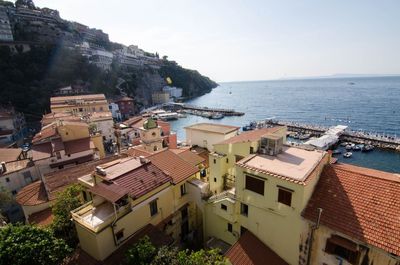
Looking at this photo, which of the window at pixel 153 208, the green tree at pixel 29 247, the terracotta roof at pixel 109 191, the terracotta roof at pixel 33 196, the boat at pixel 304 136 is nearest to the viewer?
the green tree at pixel 29 247

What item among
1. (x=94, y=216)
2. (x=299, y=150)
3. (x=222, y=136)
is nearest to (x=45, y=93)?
(x=222, y=136)

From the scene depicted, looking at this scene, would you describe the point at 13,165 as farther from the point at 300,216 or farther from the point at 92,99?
the point at 92,99

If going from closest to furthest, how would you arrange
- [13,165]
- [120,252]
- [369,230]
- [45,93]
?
[369,230]
[120,252]
[13,165]
[45,93]

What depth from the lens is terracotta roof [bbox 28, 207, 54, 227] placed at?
2258 centimetres

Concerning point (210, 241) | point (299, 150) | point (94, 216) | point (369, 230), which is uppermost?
point (299, 150)

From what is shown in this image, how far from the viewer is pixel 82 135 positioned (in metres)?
37.9

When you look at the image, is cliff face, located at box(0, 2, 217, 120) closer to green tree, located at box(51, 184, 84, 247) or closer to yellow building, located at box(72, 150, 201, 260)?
green tree, located at box(51, 184, 84, 247)

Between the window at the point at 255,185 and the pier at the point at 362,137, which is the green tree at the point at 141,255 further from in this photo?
the pier at the point at 362,137

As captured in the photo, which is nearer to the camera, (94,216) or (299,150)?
(94,216)

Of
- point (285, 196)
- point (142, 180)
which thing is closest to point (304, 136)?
point (285, 196)

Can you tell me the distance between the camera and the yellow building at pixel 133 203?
15.9 meters

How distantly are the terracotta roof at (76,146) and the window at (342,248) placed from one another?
118ft

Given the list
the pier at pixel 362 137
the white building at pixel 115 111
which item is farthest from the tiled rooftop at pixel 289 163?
the white building at pixel 115 111

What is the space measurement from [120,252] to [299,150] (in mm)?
17133
